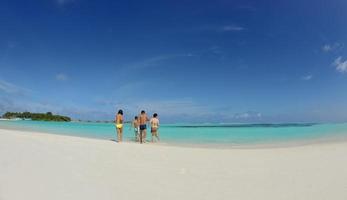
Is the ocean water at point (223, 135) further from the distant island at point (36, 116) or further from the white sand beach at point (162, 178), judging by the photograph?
the distant island at point (36, 116)

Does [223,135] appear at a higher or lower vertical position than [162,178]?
lower

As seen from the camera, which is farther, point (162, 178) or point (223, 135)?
point (223, 135)

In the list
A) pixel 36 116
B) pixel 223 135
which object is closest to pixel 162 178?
pixel 223 135

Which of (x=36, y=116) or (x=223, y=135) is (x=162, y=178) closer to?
(x=223, y=135)

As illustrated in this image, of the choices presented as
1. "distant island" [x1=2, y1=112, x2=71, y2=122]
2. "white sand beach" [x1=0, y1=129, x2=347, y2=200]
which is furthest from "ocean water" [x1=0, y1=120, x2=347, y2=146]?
"distant island" [x1=2, y1=112, x2=71, y2=122]

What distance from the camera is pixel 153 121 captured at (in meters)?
17.1

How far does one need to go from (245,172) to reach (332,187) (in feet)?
6.16

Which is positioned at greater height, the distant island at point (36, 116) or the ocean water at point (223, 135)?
the distant island at point (36, 116)

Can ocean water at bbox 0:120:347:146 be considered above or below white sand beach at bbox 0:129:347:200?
below

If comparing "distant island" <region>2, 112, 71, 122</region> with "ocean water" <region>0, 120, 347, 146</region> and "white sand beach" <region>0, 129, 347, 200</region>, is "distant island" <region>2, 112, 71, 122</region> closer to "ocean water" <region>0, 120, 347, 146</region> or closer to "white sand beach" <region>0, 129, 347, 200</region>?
"ocean water" <region>0, 120, 347, 146</region>

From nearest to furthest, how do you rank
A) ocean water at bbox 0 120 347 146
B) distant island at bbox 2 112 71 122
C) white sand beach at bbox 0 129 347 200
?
white sand beach at bbox 0 129 347 200 < ocean water at bbox 0 120 347 146 < distant island at bbox 2 112 71 122

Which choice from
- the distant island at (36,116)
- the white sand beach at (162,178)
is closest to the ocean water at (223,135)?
the white sand beach at (162,178)

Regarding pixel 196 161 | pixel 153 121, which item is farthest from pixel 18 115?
pixel 196 161

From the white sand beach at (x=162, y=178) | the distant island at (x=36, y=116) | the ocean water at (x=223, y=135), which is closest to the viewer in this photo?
the white sand beach at (x=162, y=178)
